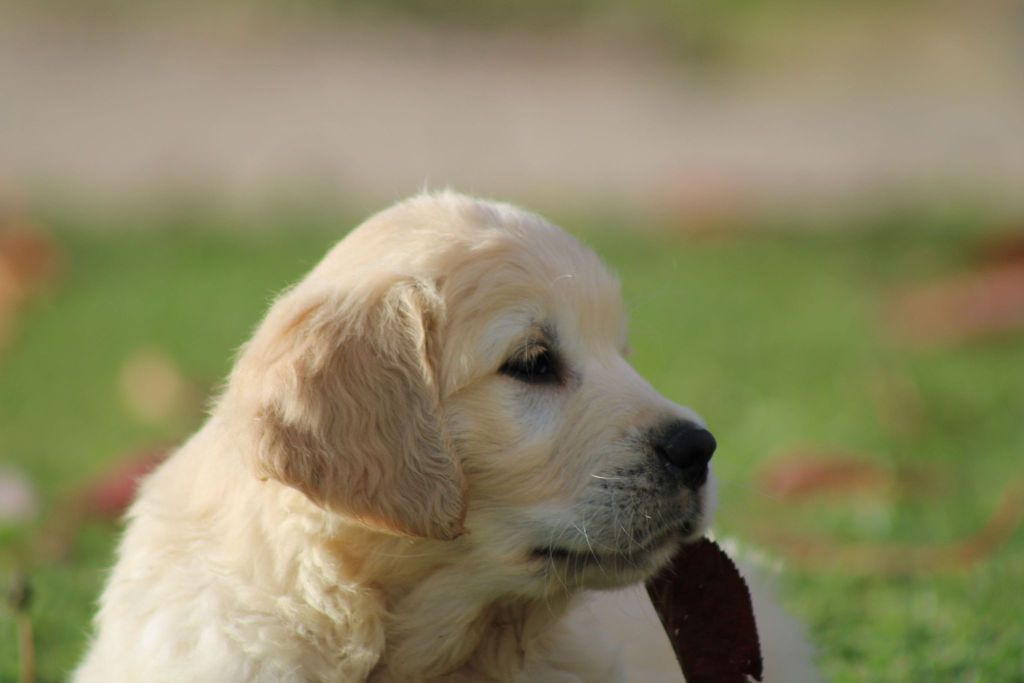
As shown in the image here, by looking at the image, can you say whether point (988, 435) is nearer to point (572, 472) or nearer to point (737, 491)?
point (737, 491)

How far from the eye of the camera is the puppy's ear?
116 inches

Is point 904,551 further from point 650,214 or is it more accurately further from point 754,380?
point 650,214

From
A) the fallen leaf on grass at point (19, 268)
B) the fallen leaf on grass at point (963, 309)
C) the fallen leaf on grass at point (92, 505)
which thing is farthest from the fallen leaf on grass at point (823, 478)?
the fallen leaf on grass at point (19, 268)

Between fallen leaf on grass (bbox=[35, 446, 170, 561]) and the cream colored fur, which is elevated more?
the cream colored fur

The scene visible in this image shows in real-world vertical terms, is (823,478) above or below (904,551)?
below

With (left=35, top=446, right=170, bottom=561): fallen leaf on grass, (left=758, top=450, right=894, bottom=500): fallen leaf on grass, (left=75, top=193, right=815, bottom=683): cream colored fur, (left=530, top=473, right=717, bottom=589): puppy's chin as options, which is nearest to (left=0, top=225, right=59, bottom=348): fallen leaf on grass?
(left=35, top=446, right=170, bottom=561): fallen leaf on grass

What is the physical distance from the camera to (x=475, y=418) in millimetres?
3178

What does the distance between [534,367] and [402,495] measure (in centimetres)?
48

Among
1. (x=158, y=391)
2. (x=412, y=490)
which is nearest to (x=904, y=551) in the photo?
(x=412, y=490)

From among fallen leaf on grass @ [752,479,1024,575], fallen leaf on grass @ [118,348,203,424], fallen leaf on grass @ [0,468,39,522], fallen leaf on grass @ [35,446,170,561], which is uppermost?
fallen leaf on grass @ [0,468,39,522]

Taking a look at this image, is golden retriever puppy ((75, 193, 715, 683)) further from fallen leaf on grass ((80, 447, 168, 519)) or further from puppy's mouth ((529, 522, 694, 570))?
fallen leaf on grass ((80, 447, 168, 519))

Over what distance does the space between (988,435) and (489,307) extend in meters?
4.52

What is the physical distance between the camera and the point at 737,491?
6.24 metres

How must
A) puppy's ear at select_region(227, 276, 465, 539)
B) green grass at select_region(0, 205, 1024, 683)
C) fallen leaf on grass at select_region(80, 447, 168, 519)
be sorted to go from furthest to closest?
fallen leaf on grass at select_region(80, 447, 168, 519), green grass at select_region(0, 205, 1024, 683), puppy's ear at select_region(227, 276, 465, 539)
